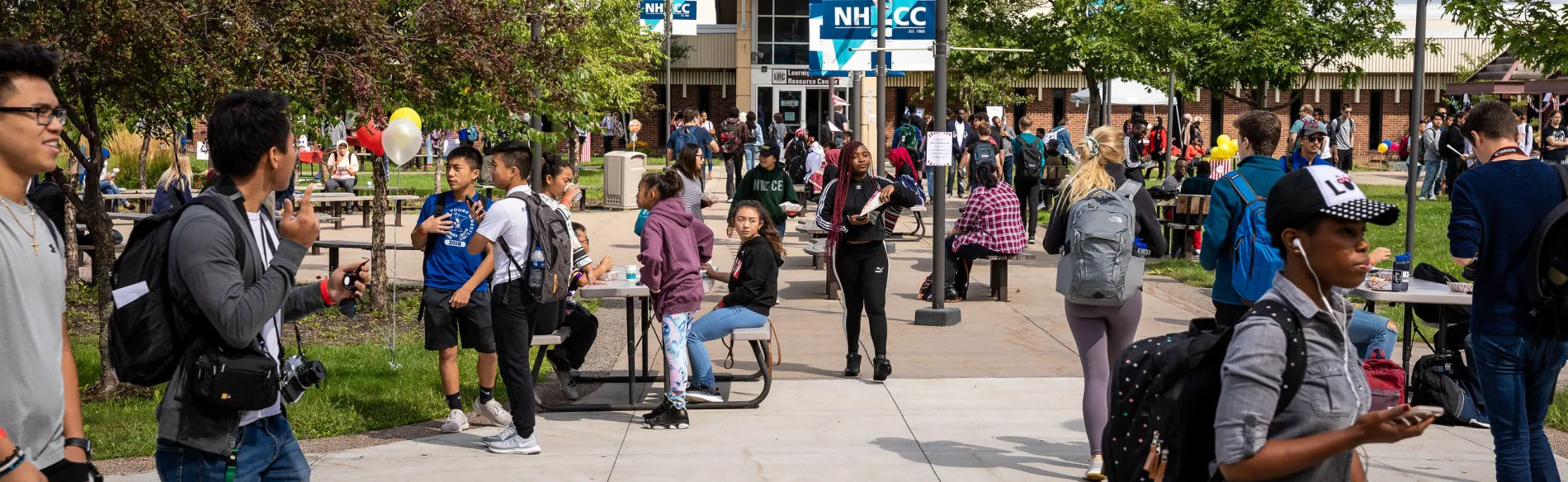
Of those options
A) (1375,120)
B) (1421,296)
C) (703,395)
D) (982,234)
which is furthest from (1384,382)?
(1375,120)

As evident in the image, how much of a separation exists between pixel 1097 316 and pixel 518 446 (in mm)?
2947

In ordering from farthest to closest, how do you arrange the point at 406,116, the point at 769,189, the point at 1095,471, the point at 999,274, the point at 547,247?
the point at 769,189, the point at 999,274, the point at 406,116, the point at 547,247, the point at 1095,471

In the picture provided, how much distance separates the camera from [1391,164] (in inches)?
1657

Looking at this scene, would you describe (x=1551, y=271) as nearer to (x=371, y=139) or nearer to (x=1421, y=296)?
(x=1421, y=296)

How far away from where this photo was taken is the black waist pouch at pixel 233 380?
3.32m

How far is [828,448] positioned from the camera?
7.03 m

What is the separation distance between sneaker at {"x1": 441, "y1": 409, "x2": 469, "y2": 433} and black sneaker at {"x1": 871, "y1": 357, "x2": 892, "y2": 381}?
106 inches

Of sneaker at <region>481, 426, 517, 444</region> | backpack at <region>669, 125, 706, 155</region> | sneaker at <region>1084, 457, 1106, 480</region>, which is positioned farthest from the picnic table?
backpack at <region>669, 125, 706, 155</region>

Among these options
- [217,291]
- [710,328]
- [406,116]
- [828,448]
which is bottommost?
[828,448]

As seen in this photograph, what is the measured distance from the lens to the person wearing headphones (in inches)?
104

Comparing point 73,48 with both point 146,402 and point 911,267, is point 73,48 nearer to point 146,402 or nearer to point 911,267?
point 146,402

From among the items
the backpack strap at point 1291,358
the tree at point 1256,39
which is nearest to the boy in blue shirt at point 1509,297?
the backpack strap at point 1291,358

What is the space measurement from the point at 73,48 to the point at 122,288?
518cm

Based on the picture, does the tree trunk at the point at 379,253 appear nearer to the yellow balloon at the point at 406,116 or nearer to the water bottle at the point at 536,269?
the yellow balloon at the point at 406,116
